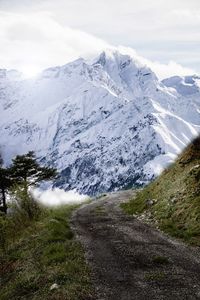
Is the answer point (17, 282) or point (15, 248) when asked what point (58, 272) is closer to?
point (17, 282)

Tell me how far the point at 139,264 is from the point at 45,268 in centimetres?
525

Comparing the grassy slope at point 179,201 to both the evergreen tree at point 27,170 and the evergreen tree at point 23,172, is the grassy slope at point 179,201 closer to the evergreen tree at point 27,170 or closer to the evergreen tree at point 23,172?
the evergreen tree at point 27,170

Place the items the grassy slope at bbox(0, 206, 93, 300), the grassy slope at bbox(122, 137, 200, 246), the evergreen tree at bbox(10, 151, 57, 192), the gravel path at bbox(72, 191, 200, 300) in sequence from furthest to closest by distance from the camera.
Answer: the evergreen tree at bbox(10, 151, 57, 192) → the grassy slope at bbox(122, 137, 200, 246) → the grassy slope at bbox(0, 206, 93, 300) → the gravel path at bbox(72, 191, 200, 300)

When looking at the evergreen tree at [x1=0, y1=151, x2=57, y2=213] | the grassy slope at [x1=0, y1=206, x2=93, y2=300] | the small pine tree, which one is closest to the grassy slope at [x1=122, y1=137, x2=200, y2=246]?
the grassy slope at [x1=0, y1=206, x2=93, y2=300]

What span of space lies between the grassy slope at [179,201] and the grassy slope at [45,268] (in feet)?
25.5

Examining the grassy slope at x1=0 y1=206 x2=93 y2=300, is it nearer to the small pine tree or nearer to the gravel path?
the gravel path

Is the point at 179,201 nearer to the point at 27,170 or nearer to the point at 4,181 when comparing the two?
the point at 27,170

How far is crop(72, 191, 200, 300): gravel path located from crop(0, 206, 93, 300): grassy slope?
0.86 meters

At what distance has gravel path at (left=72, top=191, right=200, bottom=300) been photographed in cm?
2361

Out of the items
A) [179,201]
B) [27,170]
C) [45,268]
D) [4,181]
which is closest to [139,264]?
[45,268]

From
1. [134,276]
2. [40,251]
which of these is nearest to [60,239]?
[40,251]

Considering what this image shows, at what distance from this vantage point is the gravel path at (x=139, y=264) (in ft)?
77.5

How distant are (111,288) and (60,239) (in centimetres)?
1417

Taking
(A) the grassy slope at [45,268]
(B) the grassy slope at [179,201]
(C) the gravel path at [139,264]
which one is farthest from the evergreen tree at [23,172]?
(C) the gravel path at [139,264]
